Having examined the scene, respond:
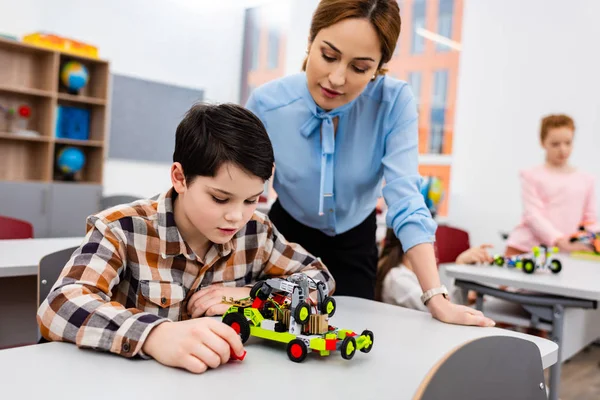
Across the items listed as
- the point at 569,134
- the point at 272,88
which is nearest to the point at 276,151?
the point at 272,88

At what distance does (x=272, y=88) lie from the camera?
1532 mm

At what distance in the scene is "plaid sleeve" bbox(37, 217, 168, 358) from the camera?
0.84m

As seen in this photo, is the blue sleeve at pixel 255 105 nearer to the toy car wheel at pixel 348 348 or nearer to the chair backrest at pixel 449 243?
the toy car wheel at pixel 348 348

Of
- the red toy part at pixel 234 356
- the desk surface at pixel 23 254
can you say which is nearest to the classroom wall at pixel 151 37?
the desk surface at pixel 23 254

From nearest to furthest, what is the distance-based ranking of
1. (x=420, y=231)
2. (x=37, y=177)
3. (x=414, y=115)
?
(x=420, y=231) < (x=414, y=115) < (x=37, y=177)

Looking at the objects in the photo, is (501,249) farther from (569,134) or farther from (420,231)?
(420,231)

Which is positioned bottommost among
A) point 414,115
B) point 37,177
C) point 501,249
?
point 501,249

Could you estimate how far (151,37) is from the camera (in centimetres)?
604

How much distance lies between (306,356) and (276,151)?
741mm

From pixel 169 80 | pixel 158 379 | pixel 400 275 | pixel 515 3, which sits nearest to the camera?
pixel 158 379

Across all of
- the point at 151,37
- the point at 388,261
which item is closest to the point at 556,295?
the point at 388,261

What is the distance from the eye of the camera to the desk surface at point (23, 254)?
5.17 ft

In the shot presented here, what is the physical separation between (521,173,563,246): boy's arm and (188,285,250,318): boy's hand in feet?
8.36

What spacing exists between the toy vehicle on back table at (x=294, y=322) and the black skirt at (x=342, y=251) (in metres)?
0.59
